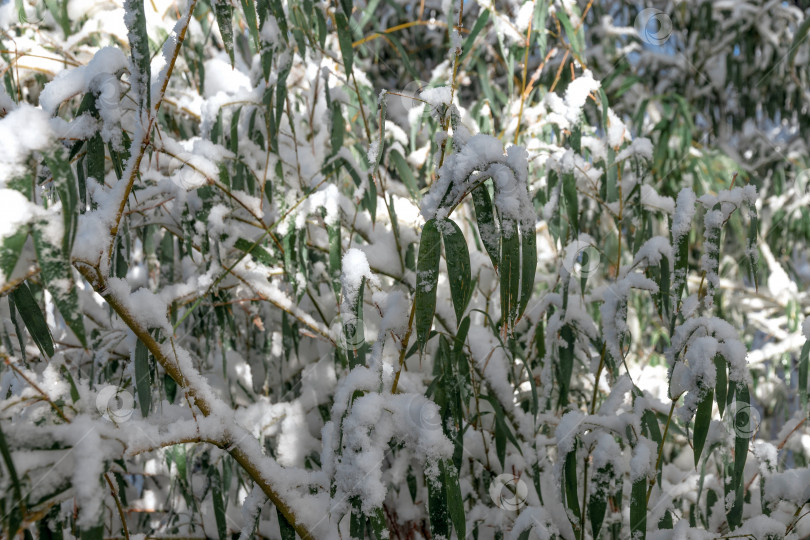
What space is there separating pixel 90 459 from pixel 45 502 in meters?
0.05

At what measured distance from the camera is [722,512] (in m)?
1.16

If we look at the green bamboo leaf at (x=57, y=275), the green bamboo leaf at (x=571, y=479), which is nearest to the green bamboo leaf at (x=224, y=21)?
the green bamboo leaf at (x=57, y=275)

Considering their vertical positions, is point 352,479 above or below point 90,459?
below

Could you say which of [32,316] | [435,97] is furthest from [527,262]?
[32,316]

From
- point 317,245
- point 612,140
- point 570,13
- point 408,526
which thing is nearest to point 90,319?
point 317,245

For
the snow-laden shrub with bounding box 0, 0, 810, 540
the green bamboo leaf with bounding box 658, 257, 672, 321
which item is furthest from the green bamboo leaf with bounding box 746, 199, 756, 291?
the green bamboo leaf with bounding box 658, 257, 672, 321

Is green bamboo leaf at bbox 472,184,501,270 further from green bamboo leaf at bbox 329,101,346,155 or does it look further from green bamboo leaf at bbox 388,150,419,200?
green bamboo leaf at bbox 329,101,346,155

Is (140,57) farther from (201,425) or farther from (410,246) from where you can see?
(410,246)

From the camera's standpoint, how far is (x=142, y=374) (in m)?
0.79

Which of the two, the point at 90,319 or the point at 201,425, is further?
the point at 90,319

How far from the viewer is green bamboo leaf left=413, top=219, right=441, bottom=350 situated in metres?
0.65

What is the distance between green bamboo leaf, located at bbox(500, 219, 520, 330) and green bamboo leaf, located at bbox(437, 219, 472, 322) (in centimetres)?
4

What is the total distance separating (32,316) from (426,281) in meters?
0.47

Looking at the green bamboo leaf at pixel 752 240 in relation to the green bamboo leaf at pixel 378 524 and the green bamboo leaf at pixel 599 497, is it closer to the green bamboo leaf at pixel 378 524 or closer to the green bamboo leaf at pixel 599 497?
the green bamboo leaf at pixel 599 497
